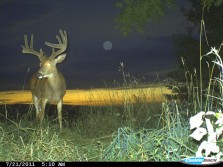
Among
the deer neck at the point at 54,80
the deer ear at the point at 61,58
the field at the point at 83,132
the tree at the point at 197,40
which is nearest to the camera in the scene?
the field at the point at 83,132

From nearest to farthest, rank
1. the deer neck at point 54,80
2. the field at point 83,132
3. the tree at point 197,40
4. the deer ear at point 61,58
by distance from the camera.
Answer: the field at point 83,132
the deer ear at point 61,58
the deer neck at point 54,80
the tree at point 197,40

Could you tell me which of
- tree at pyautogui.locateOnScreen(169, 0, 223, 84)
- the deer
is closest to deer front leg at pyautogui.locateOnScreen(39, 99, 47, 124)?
the deer

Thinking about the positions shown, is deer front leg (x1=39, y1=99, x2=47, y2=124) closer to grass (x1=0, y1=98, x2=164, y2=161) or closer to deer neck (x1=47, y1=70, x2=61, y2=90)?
grass (x1=0, y1=98, x2=164, y2=161)

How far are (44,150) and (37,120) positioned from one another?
345cm

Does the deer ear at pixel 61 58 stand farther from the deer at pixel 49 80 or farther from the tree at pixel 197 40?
the tree at pixel 197 40

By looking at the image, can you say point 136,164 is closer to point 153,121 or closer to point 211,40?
point 153,121

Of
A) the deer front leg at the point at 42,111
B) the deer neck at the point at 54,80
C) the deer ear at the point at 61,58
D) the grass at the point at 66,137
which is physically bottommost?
the grass at the point at 66,137

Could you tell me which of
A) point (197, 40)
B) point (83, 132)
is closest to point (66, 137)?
point (83, 132)

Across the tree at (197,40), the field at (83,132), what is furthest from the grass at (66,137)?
the tree at (197,40)

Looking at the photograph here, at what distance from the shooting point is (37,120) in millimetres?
9266

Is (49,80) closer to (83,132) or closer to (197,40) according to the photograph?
(83,132)

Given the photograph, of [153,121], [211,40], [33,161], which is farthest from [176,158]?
[211,40]

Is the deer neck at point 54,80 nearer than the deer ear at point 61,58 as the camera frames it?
No

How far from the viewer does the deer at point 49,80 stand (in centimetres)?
1027
